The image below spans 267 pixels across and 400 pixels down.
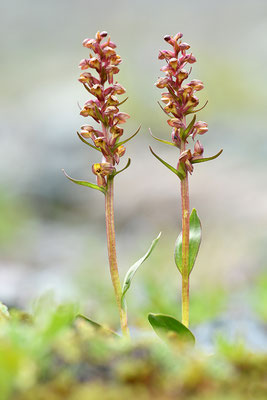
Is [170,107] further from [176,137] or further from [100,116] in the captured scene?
[100,116]

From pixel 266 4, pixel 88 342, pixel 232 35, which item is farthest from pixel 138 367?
pixel 266 4

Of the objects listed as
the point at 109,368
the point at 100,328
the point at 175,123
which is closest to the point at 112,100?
the point at 175,123

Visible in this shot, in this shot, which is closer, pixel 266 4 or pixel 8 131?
pixel 8 131

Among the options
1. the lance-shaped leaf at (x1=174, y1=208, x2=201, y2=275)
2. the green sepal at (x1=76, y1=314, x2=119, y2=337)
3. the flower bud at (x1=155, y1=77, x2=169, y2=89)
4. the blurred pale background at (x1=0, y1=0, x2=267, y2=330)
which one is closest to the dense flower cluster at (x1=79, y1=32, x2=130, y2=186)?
the flower bud at (x1=155, y1=77, x2=169, y2=89)

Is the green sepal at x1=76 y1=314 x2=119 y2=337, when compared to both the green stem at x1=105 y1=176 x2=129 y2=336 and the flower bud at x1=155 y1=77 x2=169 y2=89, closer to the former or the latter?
the green stem at x1=105 y1=176 x2=129 y2=336

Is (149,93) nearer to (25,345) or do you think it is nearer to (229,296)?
(229,296)
